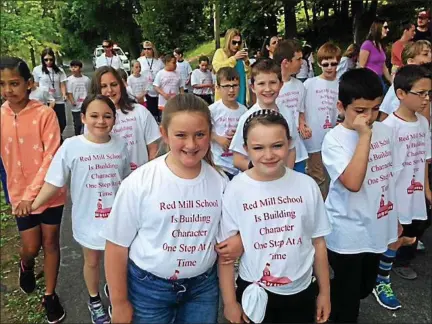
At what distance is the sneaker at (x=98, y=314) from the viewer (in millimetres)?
2396

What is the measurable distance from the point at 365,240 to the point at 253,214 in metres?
0.71

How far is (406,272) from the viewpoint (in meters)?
2.84

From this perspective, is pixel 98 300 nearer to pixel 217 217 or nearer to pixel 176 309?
pixel 176 309

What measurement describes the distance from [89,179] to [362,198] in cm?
135

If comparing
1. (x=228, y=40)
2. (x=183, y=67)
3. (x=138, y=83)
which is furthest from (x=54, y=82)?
(x=183, y=67)

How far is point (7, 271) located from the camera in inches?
114

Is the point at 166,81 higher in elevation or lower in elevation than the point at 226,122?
higher

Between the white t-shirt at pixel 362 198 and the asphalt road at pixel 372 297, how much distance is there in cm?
26

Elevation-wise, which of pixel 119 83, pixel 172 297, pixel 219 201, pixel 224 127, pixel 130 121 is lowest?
pixel 172 297

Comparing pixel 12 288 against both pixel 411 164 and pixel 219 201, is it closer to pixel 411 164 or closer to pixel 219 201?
pixel 219 201

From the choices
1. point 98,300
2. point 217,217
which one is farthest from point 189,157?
point 98,300

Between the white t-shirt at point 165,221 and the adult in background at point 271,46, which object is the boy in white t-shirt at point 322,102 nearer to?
the adult in background at point 271,46

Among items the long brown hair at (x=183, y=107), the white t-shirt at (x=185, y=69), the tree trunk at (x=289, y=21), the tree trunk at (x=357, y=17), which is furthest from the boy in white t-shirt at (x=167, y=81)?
the tree trunk at (x=357, y=17)

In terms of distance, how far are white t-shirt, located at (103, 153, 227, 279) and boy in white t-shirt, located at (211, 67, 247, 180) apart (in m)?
1.62
